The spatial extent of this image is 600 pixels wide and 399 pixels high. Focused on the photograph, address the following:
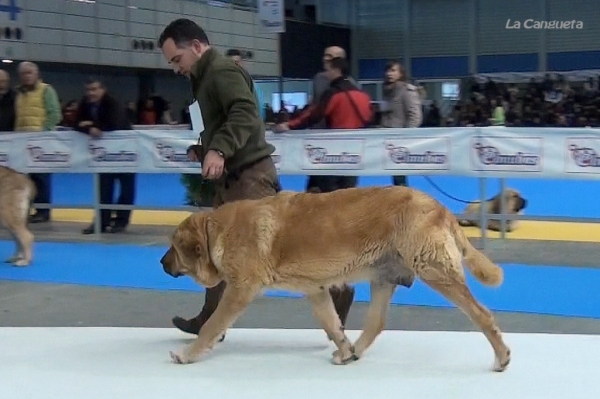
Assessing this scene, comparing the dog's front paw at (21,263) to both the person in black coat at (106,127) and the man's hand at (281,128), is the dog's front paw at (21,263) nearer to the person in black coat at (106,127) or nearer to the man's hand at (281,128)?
the person in black coat at (106,127)

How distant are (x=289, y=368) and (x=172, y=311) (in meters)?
2.45

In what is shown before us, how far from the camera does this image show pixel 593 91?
105 feet

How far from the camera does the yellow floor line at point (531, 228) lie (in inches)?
363

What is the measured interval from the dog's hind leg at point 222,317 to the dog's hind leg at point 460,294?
0.81 meters

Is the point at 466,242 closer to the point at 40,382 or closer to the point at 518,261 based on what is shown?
the point at 40,382

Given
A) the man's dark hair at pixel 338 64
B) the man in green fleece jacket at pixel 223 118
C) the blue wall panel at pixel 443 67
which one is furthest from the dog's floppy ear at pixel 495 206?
the blue wall panel at pixel 443 67

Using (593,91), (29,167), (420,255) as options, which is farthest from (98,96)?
(593,91)

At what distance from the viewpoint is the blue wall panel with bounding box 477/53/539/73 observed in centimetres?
3466

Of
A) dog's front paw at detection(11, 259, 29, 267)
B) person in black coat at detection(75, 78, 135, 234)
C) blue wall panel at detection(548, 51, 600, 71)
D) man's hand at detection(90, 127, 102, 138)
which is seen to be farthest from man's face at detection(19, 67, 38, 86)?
blue wall panel at detection(548, 51, 600, 71)

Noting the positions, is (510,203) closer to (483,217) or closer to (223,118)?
(483,217)

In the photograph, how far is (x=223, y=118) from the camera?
4379mm

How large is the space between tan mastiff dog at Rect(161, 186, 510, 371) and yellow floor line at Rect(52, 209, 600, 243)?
218 inches

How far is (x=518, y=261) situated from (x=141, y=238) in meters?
4.36

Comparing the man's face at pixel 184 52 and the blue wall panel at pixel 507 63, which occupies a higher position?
the blue wall panel at pixel 507 63
